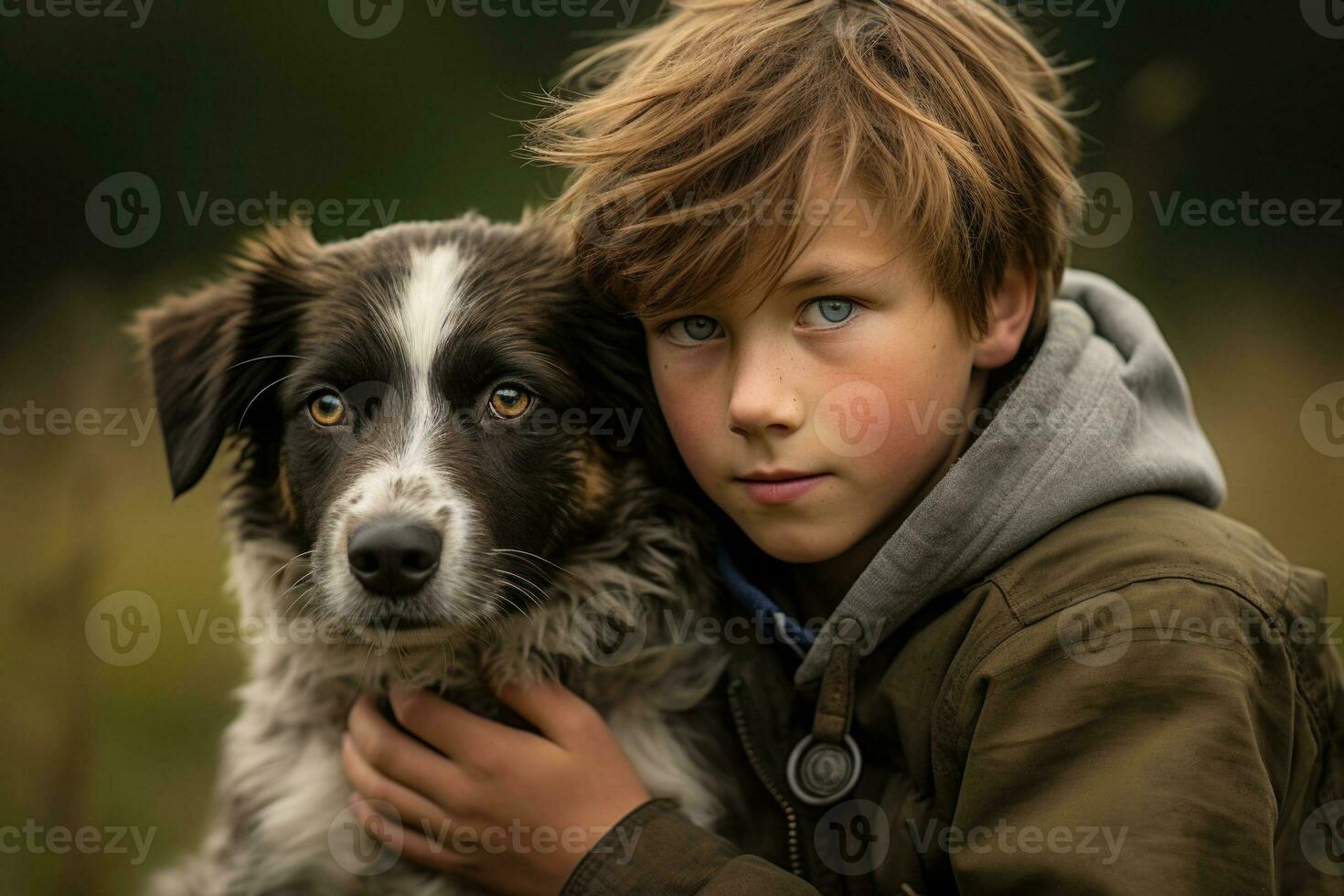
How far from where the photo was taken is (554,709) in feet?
8.01

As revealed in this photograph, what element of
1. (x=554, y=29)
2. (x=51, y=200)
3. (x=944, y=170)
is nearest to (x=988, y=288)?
(x=944, y=170)

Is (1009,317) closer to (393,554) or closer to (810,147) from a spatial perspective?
(810,147)

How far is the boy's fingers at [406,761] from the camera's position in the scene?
238 centimetres

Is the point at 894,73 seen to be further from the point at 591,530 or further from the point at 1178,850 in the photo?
the point at 1178,850

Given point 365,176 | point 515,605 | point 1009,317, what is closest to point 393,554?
point 515,605

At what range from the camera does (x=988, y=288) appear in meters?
2.20

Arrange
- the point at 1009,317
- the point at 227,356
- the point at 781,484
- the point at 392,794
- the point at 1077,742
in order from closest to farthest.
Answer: the point at 1077,742
the point at 781,484
the point at 1009,317
the point at 392,794
the point at 227,356

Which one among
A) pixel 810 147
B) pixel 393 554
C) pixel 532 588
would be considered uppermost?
pixel 810 147

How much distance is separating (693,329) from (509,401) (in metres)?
0.41

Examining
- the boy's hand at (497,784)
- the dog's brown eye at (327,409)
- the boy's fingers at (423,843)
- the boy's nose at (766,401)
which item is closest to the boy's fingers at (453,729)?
the boy's hand at (497,784)

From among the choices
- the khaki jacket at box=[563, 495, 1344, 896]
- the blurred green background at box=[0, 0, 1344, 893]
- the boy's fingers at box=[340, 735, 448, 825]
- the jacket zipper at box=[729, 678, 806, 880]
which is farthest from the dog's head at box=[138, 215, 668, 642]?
the blurred green background at box=[0, 0, 1344, 893]

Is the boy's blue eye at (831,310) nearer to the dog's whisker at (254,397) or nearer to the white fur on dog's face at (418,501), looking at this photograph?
the white fur on dog's face at (418,501)

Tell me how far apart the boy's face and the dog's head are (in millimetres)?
284

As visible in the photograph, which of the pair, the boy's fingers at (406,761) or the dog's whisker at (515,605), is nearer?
the dog's whisker at (515,605)
